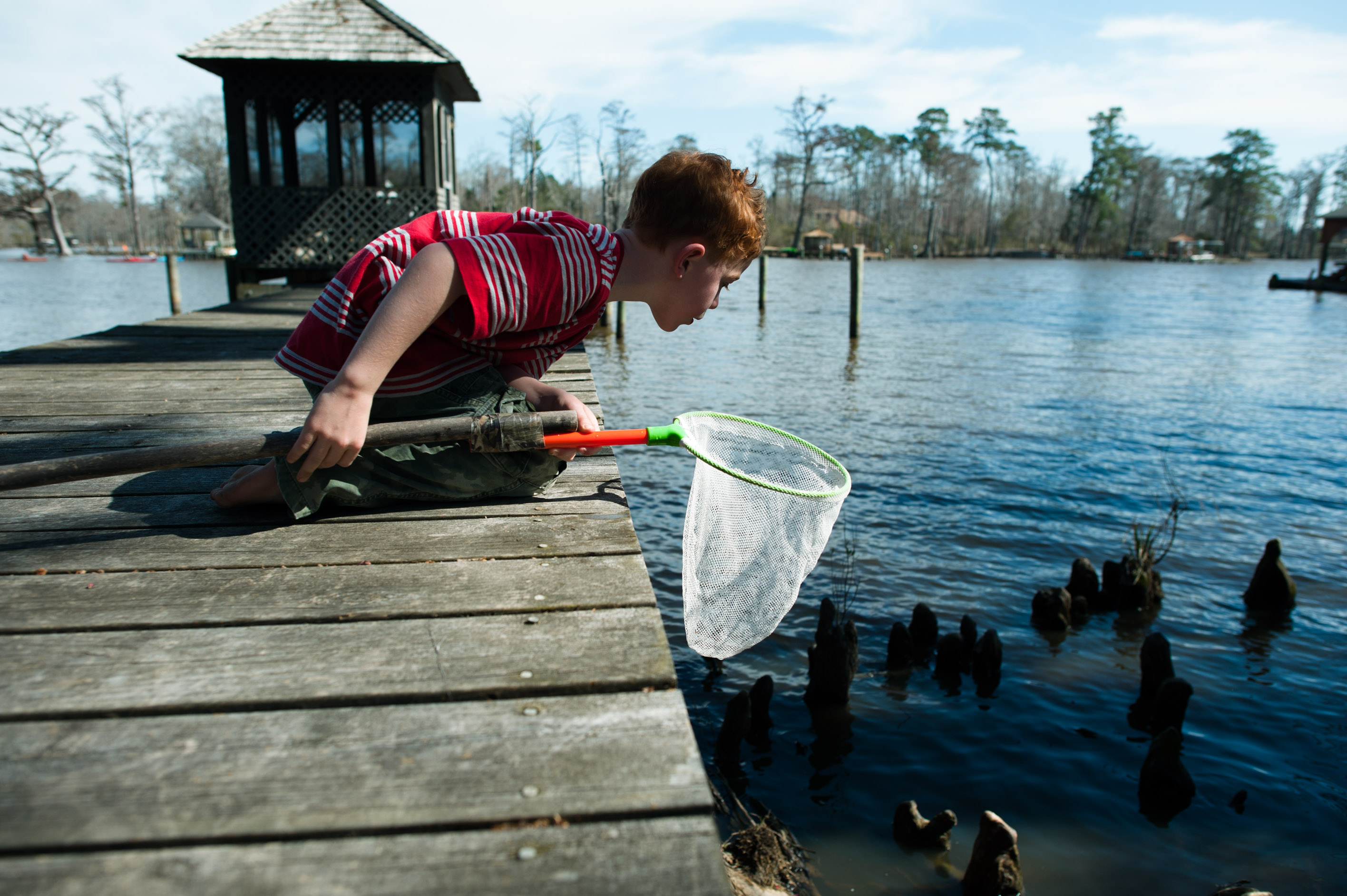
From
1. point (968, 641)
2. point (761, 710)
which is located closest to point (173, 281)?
point (761, 710)

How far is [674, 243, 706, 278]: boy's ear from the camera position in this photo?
236 centimetres

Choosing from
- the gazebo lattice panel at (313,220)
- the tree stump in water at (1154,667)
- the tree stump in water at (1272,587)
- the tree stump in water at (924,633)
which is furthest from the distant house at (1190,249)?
the tree stump in water at (924,633)

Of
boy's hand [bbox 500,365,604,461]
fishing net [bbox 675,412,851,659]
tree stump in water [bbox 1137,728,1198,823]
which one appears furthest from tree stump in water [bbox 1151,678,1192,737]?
boy's hand [bbox 500,365,604,461]

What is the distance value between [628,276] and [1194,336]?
26869 millimetres

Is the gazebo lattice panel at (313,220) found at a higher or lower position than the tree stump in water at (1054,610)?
higher

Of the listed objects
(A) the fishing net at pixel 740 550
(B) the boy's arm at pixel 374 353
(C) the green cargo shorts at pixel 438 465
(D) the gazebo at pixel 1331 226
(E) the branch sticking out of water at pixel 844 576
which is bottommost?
(E) the branch sticking out of water at pixel 844 576

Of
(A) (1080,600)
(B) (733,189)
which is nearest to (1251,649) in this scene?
(A) (1080,600)

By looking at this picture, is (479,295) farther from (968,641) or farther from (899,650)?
(968,641)

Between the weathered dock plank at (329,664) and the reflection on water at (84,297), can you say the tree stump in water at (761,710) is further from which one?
the reflection on water at (84,297)

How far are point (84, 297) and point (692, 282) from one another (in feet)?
129

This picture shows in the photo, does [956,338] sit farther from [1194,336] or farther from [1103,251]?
[1103,251]

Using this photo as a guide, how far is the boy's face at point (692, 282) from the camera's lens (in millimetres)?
2393

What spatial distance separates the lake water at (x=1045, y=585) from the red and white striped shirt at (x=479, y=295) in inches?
117

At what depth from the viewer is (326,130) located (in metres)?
13.8
